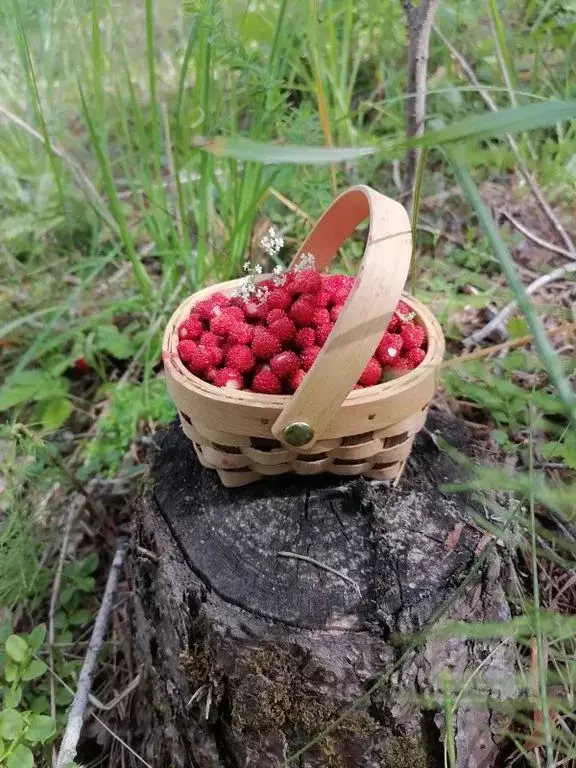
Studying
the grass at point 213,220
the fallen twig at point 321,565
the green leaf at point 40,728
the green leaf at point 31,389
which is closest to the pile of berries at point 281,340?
the grass at point 213,220

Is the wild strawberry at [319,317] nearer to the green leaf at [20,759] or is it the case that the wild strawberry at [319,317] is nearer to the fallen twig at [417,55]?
the fallen twig at [417,55]

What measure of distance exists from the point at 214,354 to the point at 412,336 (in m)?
0.27

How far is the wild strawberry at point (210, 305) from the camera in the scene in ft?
2.87

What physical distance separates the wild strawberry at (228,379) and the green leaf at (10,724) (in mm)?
550

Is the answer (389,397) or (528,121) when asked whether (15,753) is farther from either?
(528,121)

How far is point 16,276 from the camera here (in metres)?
1.61

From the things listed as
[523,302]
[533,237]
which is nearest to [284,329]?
[523,302]

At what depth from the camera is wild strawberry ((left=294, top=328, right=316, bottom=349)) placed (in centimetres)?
79

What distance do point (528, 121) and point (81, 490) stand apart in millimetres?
991

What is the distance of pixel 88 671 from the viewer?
978 millimetres

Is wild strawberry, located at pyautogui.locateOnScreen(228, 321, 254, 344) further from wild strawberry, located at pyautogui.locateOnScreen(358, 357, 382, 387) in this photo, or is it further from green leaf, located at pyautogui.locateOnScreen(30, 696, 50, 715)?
green leaf, located at pyautogui.locateOnScreen(30, 696, 50, 715)

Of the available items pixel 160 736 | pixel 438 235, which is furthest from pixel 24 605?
pixel 438 235

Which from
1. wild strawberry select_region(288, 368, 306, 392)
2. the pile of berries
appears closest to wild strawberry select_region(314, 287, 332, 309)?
the pile of berries

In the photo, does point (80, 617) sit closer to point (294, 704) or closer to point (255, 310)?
point (294, 704)
